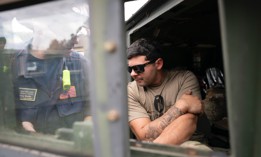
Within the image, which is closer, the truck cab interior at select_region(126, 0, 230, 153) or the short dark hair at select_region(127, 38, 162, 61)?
the short dark hair at select_region(127, 38, 162, 61)

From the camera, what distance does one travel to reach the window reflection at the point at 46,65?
125cm

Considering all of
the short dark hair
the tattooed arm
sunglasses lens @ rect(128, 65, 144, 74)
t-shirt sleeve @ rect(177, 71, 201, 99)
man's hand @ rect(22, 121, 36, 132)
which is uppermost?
the short dark hair

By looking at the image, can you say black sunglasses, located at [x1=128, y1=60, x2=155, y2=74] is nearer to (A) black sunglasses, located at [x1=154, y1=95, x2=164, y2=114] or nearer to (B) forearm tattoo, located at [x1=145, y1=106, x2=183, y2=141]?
(A) black sunglasses, located at [x1=154, y1=95, x2=164, y2=114]

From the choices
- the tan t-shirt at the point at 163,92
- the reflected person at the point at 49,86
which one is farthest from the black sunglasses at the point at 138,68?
the reflected person at the point at 49,86

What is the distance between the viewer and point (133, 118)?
2.55 metres

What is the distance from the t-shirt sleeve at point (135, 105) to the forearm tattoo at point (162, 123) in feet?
0.74

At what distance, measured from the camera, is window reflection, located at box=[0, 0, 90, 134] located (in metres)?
1.25

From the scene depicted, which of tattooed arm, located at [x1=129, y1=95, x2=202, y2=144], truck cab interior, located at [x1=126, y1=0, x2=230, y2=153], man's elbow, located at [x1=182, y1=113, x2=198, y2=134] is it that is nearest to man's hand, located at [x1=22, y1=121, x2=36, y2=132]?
tattooed arm, located at [x1=129, y1=95, x2=202, y2=144]

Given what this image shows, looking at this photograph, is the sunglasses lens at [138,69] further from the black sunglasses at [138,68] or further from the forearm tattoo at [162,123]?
the forearm tattoo at [162,123]

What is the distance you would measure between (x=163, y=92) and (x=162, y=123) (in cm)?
46

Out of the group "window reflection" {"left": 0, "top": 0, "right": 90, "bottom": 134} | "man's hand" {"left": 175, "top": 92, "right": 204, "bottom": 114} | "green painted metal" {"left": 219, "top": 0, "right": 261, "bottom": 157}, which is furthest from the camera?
"man's hand" {"left": 175, "top": 92, "right": 204, "bottom": 114}

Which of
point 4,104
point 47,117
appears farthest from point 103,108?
point 4,104

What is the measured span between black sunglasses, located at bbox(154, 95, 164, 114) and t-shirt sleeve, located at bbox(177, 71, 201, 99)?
0.52 feet

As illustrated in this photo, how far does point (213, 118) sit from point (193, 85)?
23.5 inches
